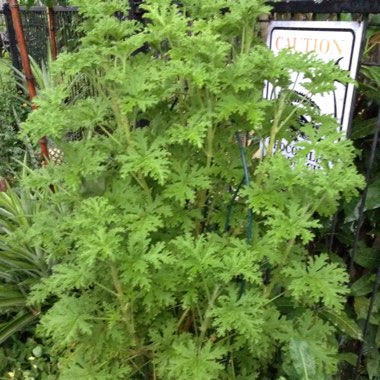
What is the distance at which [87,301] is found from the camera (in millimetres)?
1807

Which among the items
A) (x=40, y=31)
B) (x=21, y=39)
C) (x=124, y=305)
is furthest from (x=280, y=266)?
(x=40, y=31)

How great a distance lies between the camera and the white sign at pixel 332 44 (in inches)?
75.5

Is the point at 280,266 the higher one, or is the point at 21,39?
the point at 21,39

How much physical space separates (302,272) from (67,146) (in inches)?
36.2

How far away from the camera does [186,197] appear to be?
1593 millimetres

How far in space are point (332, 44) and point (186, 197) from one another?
3.08ft

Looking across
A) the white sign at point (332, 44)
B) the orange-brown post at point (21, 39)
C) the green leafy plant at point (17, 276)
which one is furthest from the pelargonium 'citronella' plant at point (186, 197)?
the orange-brown post at point (21, 39)

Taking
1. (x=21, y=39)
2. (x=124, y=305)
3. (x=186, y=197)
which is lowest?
(x=124, y=305)

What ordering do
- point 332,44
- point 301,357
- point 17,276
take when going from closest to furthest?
1. point 301,357
2. point 332,44
3. point 17,276

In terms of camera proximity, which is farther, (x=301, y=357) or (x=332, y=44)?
(x=332, y=44)

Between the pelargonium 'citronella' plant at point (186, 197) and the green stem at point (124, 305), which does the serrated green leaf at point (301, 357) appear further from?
the green stem at point (124, 305)

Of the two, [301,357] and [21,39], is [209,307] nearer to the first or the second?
[301,357]

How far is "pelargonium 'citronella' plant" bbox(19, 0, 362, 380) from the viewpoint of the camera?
60.5 inches

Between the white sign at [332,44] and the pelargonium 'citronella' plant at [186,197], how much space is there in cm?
28
